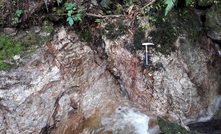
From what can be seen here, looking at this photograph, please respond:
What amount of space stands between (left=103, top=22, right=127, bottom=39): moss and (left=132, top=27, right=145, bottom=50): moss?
0.34m

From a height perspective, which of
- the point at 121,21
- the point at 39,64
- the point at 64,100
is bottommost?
the point at 64,100

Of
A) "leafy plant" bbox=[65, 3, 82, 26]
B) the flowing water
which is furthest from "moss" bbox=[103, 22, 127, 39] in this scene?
the flowing water

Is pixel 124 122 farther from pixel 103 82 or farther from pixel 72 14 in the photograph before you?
pixel 72 14

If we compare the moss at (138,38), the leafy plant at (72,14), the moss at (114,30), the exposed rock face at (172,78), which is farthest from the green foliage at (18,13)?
the moss at (138,38)

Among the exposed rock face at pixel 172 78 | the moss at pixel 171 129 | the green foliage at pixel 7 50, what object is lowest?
the moss at pixel 171 129

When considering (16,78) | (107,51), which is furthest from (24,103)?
(107,51)

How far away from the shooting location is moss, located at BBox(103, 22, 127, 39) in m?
3.79

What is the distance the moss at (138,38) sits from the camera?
3.63 meters

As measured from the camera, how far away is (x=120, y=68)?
394 centimetres

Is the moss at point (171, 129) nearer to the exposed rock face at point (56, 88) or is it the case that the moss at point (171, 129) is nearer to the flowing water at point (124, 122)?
the flowing water at point (124, 122)

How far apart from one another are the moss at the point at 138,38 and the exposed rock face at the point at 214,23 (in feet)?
6.80

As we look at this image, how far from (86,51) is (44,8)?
1.56 meters

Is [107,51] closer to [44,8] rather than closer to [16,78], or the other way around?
[44,8]

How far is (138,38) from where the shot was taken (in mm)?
3682
